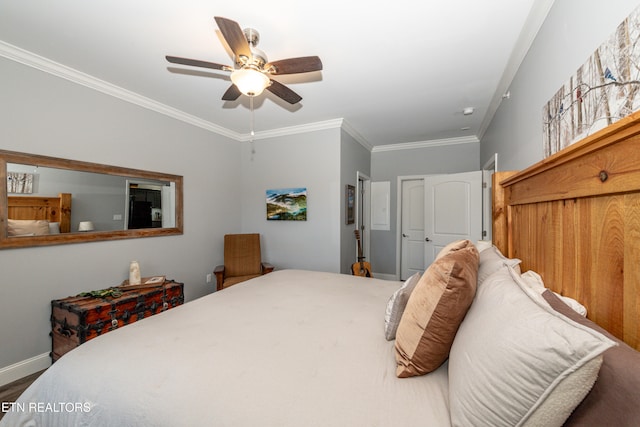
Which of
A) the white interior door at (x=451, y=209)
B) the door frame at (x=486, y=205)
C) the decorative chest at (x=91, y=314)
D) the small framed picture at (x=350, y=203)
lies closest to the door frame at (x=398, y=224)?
the white interior door at (x=451, y=209)

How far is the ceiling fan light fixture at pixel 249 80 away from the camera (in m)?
1.61

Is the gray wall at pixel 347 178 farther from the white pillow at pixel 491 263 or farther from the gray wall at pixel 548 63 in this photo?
the white pillow at pixel 491 263

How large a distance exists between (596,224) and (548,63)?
1263 millimetres

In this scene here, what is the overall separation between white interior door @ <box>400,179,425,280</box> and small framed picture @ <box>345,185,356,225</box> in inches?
46.8

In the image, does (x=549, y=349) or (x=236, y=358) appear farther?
(x=236, y=358)

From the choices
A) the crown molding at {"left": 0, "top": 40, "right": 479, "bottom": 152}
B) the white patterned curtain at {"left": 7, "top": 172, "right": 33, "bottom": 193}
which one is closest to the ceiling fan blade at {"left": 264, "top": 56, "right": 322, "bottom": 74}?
the crown molding at {"left": 0, "top": 40, "right": 479, "bottom": 152}

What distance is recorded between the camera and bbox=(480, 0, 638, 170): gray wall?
1.02 metres

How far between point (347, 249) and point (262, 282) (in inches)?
70.9

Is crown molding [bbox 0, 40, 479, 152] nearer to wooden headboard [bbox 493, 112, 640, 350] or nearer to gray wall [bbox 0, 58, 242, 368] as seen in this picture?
gray wall [bbox 0, 58, 242, 368]

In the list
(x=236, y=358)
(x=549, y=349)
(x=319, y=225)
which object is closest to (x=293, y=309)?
(x=236, y=358)

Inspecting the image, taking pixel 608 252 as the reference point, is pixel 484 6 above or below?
above

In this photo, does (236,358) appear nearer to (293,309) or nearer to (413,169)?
(293,309)

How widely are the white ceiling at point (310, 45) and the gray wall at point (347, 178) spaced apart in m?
0.72

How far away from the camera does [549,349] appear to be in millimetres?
519
